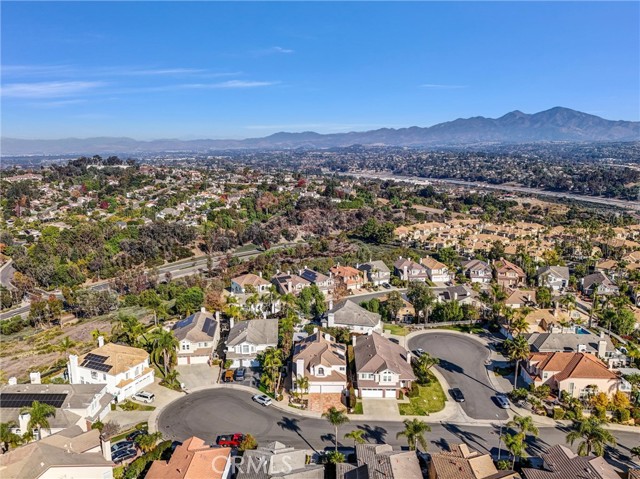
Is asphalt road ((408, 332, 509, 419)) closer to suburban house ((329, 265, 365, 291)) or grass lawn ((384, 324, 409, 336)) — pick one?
grass lawn ((384, 324, 409, 336))

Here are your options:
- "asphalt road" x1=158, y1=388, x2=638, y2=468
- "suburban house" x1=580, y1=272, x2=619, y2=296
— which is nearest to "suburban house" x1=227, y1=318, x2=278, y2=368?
"asphalt road" x1=158, y1=388, x2=638, y2=468

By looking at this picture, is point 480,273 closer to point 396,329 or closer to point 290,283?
point 396,329

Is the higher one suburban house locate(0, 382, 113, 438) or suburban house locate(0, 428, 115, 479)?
suburban house locate(0, 428, 115, 479)

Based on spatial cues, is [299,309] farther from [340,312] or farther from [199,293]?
[199,293]

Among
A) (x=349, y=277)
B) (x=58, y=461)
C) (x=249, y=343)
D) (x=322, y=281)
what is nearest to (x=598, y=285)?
(x=349, y=277)

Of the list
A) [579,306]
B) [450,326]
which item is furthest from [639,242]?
[450,326]
